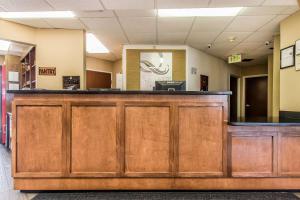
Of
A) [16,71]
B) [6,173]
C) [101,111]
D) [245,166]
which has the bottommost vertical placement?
[6,173]

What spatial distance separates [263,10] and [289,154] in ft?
9.03

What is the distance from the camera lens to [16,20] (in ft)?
16.9

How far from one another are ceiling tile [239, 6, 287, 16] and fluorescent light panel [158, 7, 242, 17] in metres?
0.14

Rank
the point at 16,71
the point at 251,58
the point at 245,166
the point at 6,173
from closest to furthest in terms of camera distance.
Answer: the point at 245,166 < the point at 6,173 < the point at 16,71 < the point at 251,58

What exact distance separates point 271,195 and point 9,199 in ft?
10.1

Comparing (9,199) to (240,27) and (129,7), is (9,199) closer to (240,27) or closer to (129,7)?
(129,7)

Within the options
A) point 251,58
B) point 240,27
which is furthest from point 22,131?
point 251,58

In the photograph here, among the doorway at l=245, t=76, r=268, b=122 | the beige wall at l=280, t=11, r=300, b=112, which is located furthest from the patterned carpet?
the doorway at l=245, t=76, r=268, b=122

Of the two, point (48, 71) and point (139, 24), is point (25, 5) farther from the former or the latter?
point (139, 24)

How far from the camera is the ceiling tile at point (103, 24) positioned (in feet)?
16.3

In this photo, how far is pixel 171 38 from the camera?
6.42 meters

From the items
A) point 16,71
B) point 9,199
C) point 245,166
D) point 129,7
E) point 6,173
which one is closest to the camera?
point 9,199

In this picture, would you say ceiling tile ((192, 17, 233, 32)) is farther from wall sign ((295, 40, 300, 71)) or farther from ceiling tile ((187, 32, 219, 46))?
wall sign ((295, 40, 300, 71))

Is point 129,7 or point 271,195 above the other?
point 129,7
